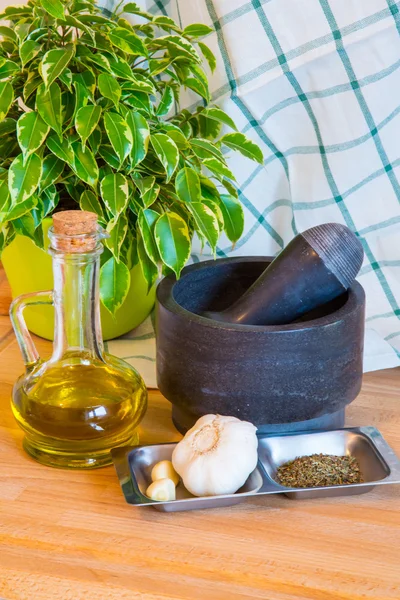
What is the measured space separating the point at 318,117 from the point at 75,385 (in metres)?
0.49

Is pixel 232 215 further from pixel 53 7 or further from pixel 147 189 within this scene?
pixel 53 7

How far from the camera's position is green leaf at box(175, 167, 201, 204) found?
938 mm

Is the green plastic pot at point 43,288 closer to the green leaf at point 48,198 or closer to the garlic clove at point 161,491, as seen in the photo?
the green leaf at point 48,198

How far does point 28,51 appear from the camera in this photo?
91cm

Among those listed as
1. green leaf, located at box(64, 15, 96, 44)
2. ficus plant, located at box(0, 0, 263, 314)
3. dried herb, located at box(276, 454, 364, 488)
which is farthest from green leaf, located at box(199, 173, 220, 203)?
dried herb, located at box(276, 454, 364, 488)

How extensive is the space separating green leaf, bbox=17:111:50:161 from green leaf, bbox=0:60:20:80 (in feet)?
0.23

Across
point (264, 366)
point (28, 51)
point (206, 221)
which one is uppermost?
point (28, 51)

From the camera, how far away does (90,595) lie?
68cm

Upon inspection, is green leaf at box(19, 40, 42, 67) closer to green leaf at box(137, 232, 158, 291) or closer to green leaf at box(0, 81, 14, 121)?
green leaf at box(0, 81, 14, 121)

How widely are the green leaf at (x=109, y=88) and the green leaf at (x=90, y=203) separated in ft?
0.38

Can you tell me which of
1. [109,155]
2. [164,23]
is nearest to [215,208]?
[109,155]

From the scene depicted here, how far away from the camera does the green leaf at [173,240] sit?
93cm

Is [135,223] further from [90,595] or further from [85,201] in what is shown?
[90,595]

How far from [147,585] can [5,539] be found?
15 centimetres
